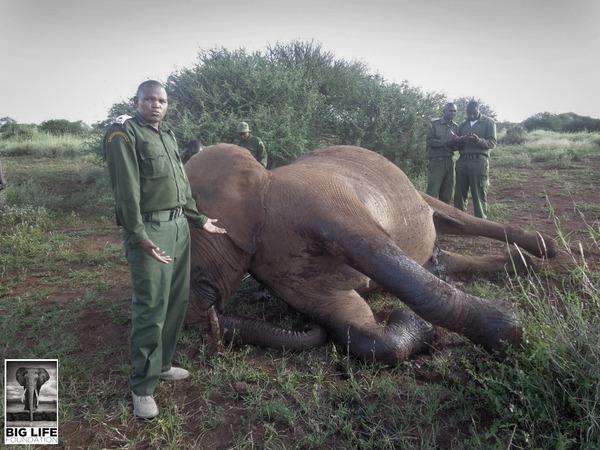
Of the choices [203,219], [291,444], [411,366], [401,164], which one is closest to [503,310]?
[411,366]

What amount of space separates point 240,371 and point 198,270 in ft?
2.67

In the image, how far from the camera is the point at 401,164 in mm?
10461

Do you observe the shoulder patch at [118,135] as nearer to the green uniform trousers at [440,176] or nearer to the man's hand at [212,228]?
the man's hand at [212,228]

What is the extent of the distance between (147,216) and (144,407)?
43.7 inches

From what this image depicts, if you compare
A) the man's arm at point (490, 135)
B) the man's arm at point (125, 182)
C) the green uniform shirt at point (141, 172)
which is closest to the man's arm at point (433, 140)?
the man's arm at point (490, 135)

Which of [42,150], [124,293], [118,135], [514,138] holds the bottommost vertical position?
[124,293]

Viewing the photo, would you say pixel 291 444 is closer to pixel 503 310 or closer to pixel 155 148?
pixel 503 310

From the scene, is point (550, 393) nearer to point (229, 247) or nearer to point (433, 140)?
point (229, 247)

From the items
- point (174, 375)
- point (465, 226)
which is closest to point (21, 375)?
point (174, 375)

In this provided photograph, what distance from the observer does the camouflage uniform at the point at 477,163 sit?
24.1ft

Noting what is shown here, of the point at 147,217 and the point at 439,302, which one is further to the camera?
the point at 439,302

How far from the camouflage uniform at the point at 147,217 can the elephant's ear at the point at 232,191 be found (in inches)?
23.5

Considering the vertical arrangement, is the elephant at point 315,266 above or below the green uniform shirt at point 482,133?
below

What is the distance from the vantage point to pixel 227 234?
3377mm
